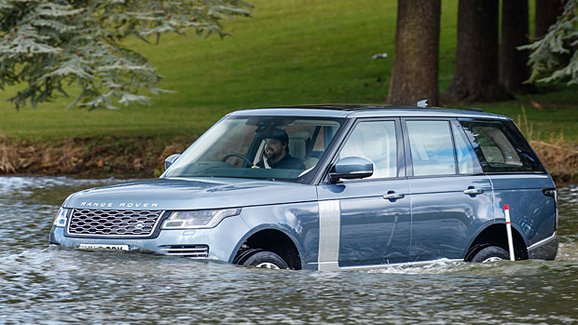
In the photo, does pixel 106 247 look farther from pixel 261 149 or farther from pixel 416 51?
pixel 416 51

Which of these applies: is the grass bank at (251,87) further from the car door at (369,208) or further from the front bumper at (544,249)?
the car door at (369,208)

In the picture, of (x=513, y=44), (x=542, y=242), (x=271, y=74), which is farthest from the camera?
(x=271, y=74)

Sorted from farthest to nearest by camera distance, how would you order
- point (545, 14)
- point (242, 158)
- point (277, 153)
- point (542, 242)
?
point (545, 14), point (542, 242), point (242, 158), point (277, 153)

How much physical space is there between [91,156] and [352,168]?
57.9 ft

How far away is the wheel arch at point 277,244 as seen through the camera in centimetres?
1095

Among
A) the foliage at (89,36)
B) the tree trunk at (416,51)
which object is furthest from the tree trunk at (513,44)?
the foliage at (89,36)

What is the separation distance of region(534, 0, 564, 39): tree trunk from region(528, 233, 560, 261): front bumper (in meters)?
31.0

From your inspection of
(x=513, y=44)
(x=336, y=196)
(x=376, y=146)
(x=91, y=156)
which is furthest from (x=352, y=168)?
(x=513, y=44)

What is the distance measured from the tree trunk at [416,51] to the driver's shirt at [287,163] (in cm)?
1924

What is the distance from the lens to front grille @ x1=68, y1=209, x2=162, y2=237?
10.7 m

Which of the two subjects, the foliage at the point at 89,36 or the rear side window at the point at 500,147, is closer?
A: the rear side window at the point at 500,147

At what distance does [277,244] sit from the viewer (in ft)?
36.9

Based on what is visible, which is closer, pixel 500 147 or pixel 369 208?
pixel 369 208

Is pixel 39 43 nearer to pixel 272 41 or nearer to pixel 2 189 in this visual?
pixel 2 189
